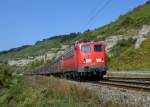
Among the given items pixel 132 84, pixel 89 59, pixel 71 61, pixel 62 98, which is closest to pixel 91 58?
pixel 89 59

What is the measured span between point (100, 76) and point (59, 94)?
44.1 feet

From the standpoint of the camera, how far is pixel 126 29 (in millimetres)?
79875

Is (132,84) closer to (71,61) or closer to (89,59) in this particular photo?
(89,59)

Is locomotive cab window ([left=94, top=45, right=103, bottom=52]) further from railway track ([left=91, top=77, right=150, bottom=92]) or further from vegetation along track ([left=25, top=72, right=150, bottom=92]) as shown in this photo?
railway track ([left=91, top=77, right=150, bottom=92])

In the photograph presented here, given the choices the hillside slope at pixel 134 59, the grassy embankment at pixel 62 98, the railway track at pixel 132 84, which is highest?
the hillside slope at pixel 134 59

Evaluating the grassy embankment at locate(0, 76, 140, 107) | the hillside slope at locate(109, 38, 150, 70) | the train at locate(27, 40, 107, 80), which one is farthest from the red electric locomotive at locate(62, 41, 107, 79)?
the hillside slope at locate(109, 38, 150, 70)

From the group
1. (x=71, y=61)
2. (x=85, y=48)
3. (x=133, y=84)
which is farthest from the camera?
(x=71, y=61)

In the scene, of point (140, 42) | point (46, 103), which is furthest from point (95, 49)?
point (140, 42)

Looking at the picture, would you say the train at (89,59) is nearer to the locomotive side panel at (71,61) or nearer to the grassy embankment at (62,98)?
the locomotive side panel at (71,61)

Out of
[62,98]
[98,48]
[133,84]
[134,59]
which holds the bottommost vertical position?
[62,98]

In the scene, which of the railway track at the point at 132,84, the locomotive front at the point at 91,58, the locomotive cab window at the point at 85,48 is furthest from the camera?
the locomotive cab window at the point at 85,48

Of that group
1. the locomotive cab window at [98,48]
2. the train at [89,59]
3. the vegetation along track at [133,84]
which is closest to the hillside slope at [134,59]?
the locomotive cab window at [98,48]

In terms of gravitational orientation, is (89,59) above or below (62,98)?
above

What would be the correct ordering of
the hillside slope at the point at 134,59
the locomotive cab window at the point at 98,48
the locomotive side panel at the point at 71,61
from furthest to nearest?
the hillside slope at the point at 134,59 < the locomotive side panel at the point at 71,61 < the locomotive cab window at the point at 98,48
